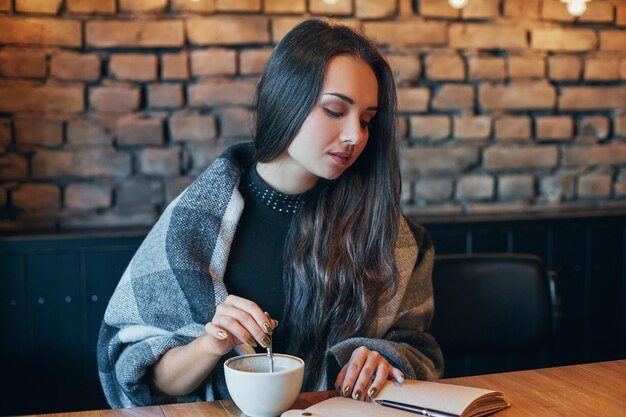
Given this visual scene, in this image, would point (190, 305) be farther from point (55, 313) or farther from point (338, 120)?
point (55, 313)

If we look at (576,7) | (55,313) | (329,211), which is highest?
(576,7)

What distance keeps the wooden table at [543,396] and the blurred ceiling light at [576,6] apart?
175 cm

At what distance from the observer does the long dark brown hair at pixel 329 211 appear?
146 centimetres

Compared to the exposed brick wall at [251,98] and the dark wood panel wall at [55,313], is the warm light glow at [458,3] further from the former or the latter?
the dark wood panel wall at [55,313]

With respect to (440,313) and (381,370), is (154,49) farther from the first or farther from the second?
(381,370)

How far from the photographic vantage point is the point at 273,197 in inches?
63.0

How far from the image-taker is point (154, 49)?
253cm

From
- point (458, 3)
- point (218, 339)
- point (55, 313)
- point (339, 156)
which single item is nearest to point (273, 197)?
point (339, 156)

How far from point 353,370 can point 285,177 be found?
1.62 feet

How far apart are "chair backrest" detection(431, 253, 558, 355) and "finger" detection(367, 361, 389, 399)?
0.62 metres

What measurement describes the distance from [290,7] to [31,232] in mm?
1092

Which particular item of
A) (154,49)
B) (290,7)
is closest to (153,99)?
(154,49)

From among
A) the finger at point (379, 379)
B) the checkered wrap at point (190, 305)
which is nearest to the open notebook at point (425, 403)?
the finger at point (379, 379)

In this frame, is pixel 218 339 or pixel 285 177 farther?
pixel 285 177
